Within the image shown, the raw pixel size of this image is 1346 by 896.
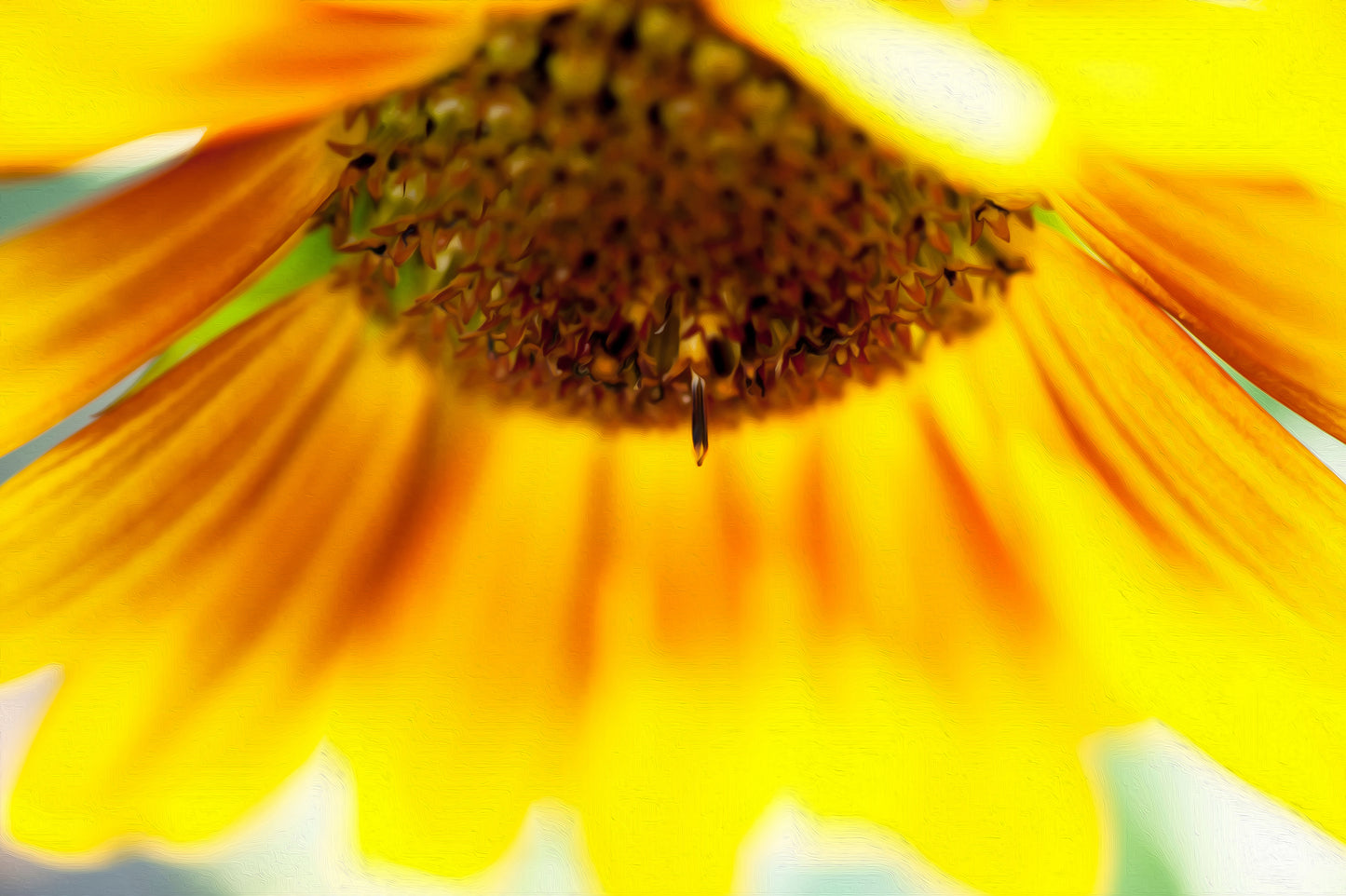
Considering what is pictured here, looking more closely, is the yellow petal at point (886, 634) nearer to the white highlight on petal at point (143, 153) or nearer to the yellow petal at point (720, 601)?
the yellow petal at point (720, 601)

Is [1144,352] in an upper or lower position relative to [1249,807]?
upper

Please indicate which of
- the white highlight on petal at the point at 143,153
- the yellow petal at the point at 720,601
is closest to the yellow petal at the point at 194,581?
the yellow petal at the point at 720,601

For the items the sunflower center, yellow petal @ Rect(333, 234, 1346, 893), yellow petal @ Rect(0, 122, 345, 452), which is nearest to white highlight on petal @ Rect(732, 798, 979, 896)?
yellow petal @ Rect(333, 234, 1346, 893)

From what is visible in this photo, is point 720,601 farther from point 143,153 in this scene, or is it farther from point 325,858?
point 143,153

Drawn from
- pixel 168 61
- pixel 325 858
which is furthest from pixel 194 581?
pixel 168 61

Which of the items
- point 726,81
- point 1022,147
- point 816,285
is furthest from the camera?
point 816,285

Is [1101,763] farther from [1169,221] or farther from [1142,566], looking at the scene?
[1169,221]

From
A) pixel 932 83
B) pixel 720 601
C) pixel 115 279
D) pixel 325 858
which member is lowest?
pixel 325 858

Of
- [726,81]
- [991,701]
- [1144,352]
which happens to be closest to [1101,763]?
[991,701]
